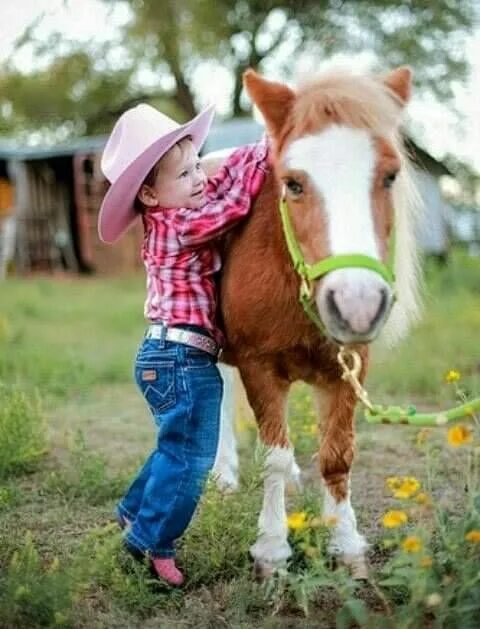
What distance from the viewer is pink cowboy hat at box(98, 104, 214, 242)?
9.29 ft

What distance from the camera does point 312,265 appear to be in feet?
8.03

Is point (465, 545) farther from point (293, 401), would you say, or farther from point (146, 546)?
point (293, 401)

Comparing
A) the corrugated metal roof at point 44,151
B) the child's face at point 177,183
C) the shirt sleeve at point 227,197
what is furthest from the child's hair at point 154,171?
the corrugated metal roof at point 44,151

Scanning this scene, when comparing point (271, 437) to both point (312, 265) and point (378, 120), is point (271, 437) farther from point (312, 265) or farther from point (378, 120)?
point (378, 120)

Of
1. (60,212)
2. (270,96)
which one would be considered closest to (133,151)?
(270,96)

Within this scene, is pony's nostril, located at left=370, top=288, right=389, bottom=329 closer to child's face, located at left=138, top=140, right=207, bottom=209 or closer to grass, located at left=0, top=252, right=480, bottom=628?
grass, located at left=0, top=252, right=480, bottom=628

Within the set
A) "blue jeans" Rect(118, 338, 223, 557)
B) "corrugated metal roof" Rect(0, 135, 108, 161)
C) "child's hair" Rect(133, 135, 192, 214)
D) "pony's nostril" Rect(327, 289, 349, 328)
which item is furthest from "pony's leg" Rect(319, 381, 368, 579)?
"corrugated metal roof" Rect(0, 135, 108, 161)

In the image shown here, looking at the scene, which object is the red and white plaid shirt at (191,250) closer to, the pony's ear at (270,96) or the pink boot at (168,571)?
the pony's ear at (270,96)

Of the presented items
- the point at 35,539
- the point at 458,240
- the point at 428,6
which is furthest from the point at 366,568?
the point at 458,240

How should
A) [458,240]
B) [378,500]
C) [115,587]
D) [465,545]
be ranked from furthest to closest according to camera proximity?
[458,240]
[378,500]
[115,587]
[465,545]

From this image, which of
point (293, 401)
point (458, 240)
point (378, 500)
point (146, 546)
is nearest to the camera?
point (146, 546)

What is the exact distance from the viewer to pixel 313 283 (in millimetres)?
2457

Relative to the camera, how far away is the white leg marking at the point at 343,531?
2.92m

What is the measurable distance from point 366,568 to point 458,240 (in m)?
15.4
